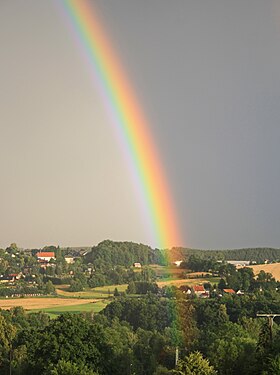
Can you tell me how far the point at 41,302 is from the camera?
94.8 meters

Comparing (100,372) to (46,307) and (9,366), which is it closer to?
(9,366)

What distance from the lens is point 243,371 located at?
92.9ft

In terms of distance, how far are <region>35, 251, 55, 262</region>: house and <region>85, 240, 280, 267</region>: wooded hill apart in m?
11.3

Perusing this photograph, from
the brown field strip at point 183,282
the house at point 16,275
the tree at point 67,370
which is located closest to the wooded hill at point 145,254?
the house at point 16,275

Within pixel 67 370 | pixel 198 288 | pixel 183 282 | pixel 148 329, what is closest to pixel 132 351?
pixel 67 370

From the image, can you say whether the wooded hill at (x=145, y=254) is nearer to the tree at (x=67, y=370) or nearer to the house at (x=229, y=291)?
the house at (x=229, y=291)

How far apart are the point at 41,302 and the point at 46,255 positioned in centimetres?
9056

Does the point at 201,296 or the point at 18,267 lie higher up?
the point at 18,267

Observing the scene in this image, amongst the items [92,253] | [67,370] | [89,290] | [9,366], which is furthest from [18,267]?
[67,370]

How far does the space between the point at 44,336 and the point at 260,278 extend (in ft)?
230

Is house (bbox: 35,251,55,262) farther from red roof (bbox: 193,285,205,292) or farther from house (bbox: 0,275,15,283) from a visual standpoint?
red roof (bbox: 193,285,205,292)

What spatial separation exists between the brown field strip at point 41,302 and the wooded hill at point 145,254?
177 feet

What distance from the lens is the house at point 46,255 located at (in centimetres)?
17782

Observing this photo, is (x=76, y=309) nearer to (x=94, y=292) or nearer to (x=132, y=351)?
(x=94, y=292)
